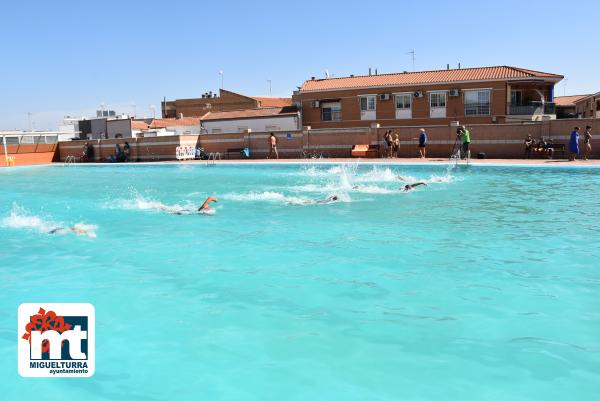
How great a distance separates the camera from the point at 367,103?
4044 cm

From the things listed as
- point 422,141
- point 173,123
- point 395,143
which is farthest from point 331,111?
point 173,123

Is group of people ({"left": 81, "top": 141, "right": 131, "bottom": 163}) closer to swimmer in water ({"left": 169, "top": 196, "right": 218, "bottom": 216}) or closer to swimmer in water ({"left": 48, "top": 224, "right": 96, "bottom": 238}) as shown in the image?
swimmer in water ({"left": 169, "top": 196, "right": 218, "bottom": 216})

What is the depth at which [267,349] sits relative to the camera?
17.8ft

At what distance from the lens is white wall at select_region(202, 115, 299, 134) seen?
139 feet

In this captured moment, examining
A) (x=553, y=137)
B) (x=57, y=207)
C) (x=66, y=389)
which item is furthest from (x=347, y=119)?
(x=66, y=389)

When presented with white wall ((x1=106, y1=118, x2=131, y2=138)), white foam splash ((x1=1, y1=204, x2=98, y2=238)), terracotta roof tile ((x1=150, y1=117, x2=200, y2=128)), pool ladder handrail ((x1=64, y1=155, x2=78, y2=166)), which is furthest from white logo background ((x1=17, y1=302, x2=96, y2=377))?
terracotta roof tile ((x1=150, y1=117, x2=200, y2=128))

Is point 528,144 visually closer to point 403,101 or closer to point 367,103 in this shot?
point 403,101

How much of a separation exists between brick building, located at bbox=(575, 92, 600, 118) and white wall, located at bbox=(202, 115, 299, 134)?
23.0m

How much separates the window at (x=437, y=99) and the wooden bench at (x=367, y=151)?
36.3 feet

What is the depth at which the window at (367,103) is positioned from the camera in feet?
132

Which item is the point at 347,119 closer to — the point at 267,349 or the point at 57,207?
the point at 57,207

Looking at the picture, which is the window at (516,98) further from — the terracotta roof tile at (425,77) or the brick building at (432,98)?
the terracotta roof tile at (425,77)

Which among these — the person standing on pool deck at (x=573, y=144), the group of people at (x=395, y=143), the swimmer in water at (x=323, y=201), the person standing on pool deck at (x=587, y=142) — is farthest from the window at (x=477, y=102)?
the swimmer in water at (x=323, y=201)

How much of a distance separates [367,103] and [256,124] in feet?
29.8
